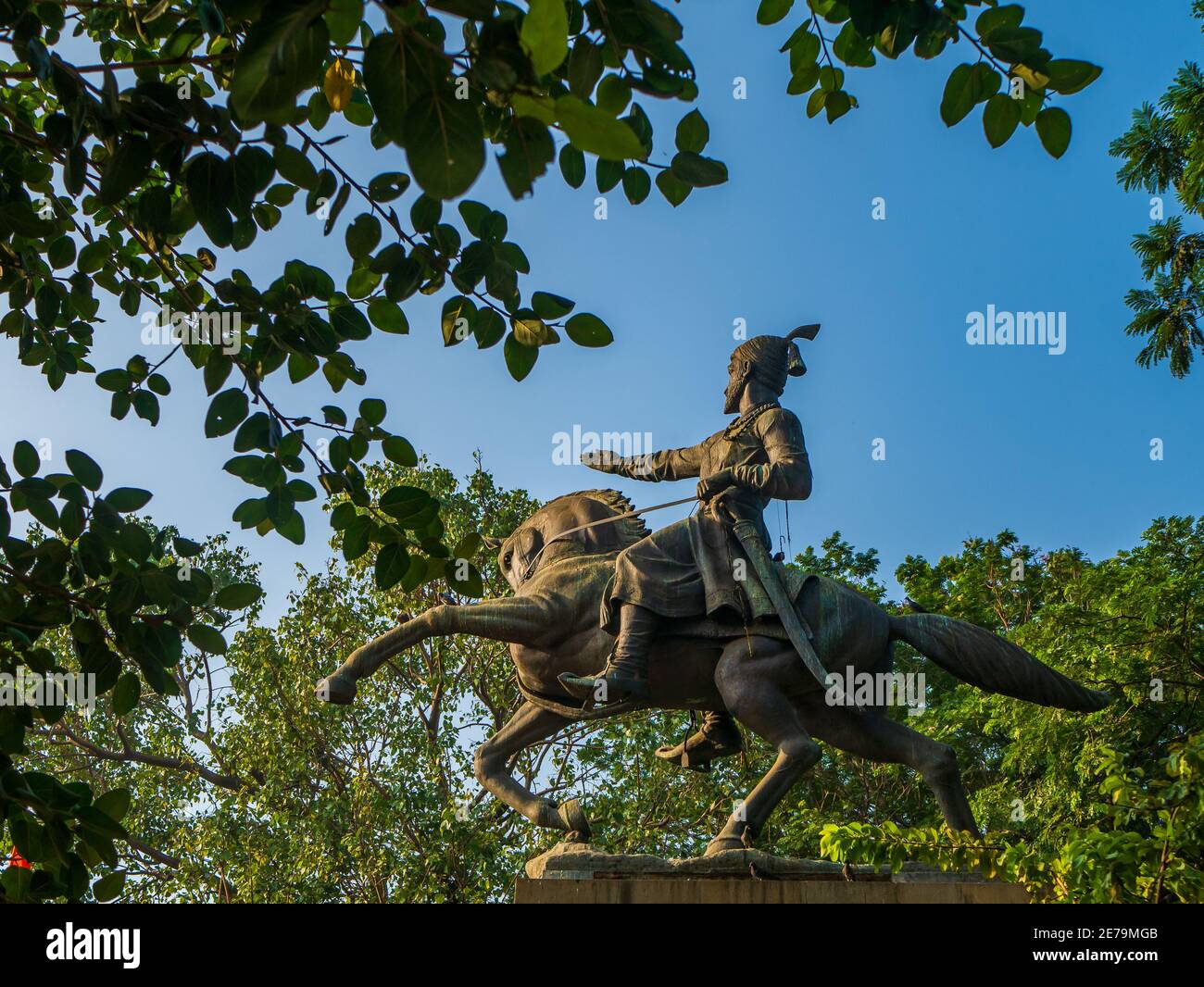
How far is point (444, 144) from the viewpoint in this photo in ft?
5.13

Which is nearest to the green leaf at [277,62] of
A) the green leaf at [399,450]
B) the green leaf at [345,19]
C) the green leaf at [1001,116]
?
the green leaf at [345,19]

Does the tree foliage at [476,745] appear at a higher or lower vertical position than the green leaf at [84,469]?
lower

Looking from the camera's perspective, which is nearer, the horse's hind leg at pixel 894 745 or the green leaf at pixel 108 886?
the green leaf at pixel 108 886

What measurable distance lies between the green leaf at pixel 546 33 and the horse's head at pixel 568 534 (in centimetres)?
540

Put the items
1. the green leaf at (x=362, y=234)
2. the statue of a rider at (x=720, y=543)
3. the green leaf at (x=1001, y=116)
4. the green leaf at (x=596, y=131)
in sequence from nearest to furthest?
the green leaf at (x=596, y=131)
the green leaf at (x=1001, y=116)
the green leaf at (x=362, y=234)
the statue of a rider at (x=720, y=543)

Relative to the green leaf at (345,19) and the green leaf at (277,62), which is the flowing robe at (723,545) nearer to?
the green leaf at (345,19)

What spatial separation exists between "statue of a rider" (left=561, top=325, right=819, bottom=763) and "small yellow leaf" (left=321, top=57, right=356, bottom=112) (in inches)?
141

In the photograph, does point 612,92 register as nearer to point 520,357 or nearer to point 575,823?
point 520,357

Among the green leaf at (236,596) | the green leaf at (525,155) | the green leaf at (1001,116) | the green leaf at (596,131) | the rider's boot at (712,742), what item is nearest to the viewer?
the green leaf at (596,131)

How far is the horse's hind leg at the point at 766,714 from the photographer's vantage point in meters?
5.91

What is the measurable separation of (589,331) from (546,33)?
1.35 meters

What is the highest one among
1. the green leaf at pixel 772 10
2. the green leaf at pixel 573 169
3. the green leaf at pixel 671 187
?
the green leaf at pixel 772 10

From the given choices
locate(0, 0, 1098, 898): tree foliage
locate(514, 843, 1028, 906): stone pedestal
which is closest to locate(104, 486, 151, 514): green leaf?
locate(0, 0, 1098, 898): tree foliage
